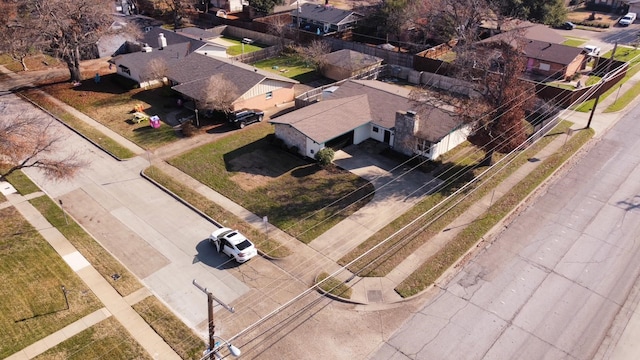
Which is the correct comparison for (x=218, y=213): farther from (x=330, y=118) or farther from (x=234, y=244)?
(x=330, y=118)

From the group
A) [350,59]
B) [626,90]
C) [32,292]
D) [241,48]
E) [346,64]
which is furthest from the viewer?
[241,48]

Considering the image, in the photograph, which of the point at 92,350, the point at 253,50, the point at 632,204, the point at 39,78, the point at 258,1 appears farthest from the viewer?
the point at 258,1

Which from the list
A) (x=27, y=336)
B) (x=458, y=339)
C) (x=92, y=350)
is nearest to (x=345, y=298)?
(x=458, y=339)

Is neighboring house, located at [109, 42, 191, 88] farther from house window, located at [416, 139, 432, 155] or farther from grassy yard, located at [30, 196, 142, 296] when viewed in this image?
house window, located at [416, 139, 432, 155]

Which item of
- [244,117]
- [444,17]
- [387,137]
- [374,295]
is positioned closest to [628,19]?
[444,17]

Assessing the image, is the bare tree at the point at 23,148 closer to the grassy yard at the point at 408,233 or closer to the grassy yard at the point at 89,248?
the grassy yard at the point at 89,248

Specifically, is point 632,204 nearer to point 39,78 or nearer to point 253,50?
point 253,50

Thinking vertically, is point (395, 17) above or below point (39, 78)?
above

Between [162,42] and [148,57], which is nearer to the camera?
[148,57]
